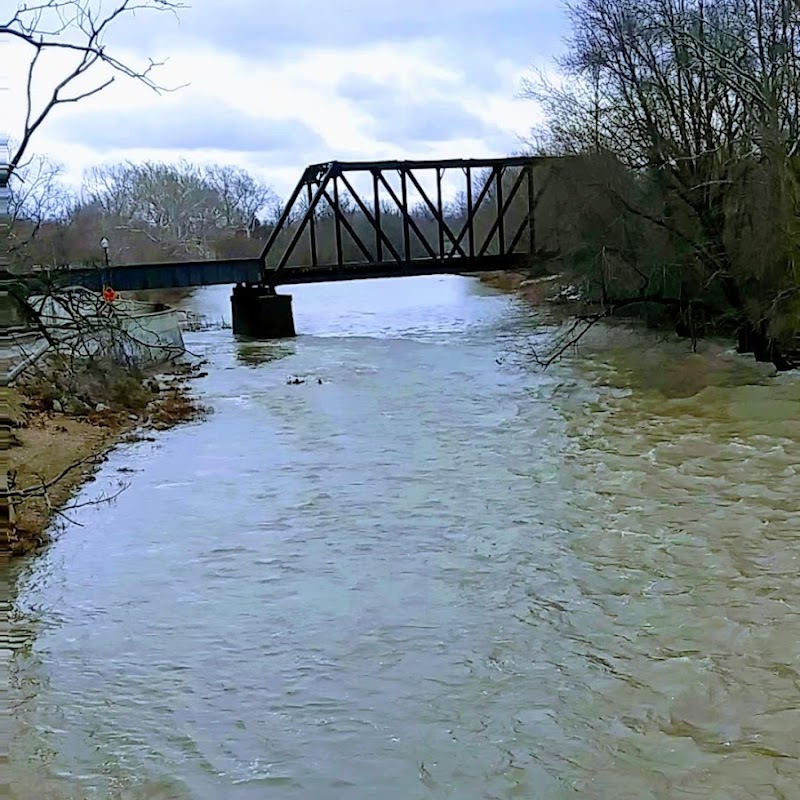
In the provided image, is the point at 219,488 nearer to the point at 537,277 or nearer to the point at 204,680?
the point at 204,680

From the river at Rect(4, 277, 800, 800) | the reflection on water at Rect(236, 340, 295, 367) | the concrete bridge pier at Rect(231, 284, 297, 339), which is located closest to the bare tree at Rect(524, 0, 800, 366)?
the river at Rect(4, 277, 800, 800)

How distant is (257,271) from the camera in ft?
97.8

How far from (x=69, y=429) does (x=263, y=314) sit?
50.4ft

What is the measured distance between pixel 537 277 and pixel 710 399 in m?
19.5

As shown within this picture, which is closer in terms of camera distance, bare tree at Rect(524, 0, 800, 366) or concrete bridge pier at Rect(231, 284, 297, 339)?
bare tree at Rect(524, 0, 800, 366)

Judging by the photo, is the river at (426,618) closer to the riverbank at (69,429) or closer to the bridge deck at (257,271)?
the riverbank at (69,429)

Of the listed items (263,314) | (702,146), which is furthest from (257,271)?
(702,146)

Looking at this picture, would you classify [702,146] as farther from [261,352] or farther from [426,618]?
[426,618]

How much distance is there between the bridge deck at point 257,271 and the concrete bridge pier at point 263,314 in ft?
1.19

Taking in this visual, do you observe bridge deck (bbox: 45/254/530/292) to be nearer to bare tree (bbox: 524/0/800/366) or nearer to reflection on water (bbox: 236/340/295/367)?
reflection on water (bbox: 236/340/295/367)

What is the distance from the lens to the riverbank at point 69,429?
9812 millimetres

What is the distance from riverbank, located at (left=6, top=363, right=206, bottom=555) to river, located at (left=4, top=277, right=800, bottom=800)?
30 centimetres

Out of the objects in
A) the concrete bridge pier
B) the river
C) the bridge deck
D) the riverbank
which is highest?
the bridge deck

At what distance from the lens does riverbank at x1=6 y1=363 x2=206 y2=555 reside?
32.2ft
